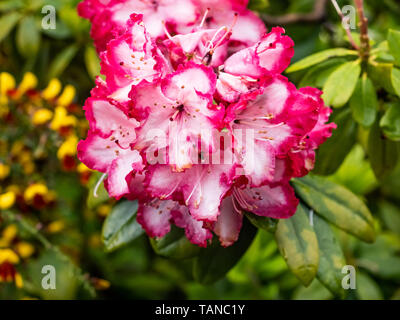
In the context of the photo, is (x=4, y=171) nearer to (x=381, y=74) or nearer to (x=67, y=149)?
(x=67, y=149)

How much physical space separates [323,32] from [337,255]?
1018 mm

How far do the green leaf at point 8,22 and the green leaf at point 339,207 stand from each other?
96 centimetres

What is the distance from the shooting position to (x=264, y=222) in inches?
32.8

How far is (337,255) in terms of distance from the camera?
3.09ft

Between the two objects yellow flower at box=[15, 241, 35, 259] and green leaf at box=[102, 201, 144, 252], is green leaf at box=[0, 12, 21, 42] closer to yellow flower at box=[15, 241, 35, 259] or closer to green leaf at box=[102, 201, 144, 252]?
yellow flower at box=[15, 241, 35, 259]

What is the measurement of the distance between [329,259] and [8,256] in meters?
0.83

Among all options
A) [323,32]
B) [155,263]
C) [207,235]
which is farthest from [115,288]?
[323,32]

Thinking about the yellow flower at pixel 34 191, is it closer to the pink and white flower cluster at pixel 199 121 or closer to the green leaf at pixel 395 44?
the pink and white flower cluster at pixel 199 121

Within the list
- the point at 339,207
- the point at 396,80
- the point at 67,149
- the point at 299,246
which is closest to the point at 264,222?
the point at 299,246

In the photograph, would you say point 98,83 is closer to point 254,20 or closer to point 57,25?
point 254,20

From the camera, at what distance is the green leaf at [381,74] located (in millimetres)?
887

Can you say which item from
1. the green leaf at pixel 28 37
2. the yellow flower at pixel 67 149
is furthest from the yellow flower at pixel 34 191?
the green leaf at pixel 28 37

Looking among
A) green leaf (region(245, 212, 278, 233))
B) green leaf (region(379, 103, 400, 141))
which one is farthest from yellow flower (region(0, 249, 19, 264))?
green leaf (region(379, 103, 400, 141))

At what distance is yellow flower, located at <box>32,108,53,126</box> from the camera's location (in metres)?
1.34
